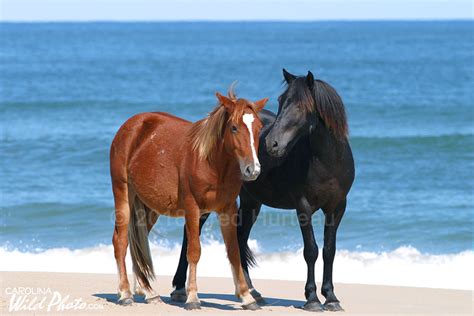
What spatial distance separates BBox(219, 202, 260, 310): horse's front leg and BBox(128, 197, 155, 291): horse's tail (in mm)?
744

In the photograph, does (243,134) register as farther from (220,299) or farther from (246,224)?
(220,299)

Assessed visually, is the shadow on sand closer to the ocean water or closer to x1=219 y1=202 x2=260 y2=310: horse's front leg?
x1=219 y1=202 x2=260 y2=310: horse's front leg

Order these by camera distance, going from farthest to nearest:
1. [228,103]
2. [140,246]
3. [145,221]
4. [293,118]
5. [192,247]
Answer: [145,221] < [140,246] < [192,247] < [293,118] < [228,103]

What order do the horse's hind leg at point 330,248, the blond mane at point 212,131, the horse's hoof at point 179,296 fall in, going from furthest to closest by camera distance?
1. the horse's hoof at point 179,296
2. the horse's hind leg at point 330,248
3. the blond mane at point 212,131

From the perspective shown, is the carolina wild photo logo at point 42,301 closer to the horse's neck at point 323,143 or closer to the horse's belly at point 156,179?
the horse's belly at point 156,179

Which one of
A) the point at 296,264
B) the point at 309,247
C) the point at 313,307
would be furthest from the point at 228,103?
the point at 296,264

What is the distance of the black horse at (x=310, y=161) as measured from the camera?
253 inches

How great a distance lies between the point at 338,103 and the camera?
658 centimetres

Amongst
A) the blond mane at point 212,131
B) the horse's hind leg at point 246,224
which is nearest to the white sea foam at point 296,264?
the horse's hind leg at point 246,224

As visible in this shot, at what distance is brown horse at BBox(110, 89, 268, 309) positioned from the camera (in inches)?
246

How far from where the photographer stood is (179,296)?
23.7 ft

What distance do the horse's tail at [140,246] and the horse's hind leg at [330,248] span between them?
4.48 feet

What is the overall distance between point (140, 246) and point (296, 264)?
4.03m

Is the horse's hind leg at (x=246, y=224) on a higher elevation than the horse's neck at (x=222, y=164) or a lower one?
lower
